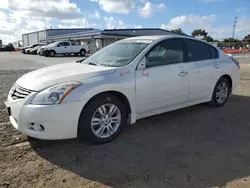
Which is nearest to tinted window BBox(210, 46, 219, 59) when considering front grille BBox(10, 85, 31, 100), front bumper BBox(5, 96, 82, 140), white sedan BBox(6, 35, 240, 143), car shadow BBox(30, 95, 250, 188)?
white sedan BBox(6, 35, 240, 143)

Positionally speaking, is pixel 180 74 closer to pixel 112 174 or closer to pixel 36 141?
pixel 112 174

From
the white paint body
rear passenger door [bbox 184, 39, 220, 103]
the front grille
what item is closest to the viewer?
the front grille

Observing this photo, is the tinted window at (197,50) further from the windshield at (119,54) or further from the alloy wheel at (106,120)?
the alloy wheel at (106,120)

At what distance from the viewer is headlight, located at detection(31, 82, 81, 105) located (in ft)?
10.3

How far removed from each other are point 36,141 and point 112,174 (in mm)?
1496

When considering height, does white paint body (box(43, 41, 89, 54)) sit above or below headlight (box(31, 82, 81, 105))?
above

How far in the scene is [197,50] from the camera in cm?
493

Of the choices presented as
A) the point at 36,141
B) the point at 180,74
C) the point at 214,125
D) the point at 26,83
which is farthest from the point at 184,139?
the point at 26,83

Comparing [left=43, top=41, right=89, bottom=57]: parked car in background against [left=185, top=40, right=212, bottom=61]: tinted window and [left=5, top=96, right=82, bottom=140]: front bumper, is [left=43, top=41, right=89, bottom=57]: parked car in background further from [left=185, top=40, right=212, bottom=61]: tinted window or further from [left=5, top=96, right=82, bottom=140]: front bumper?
[left=5, top=96, right=82, bottom=140]: front bumper

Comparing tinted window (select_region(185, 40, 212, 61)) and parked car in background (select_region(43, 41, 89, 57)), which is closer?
Answer: tinted window (select_region(185, 40, 212, 61))

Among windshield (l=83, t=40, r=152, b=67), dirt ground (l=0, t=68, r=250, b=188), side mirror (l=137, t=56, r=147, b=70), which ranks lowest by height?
dirt ground (l=0, t=68, r=250, b=188)

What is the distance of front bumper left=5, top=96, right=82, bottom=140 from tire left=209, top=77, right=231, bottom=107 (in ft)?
11.1

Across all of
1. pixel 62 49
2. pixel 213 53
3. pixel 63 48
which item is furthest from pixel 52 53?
pixel 213 53

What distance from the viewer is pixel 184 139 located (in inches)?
152
